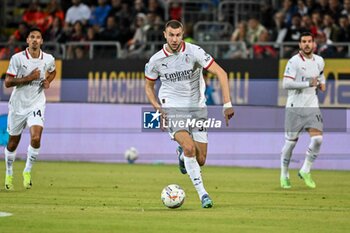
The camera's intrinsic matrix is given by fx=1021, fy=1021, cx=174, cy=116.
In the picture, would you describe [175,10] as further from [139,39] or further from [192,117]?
[192,117]

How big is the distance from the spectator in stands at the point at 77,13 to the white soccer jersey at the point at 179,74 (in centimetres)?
1655

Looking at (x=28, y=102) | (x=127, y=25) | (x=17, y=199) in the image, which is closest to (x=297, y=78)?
(x=28, y=102)

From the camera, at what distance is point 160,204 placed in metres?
14.6

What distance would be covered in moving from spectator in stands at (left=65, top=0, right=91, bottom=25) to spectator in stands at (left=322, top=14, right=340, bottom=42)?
776 cm

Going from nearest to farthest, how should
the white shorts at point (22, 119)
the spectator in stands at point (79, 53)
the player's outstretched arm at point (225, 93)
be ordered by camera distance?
1. the player's outstretched arm at point (225, 93)
2. the white shorts at point (22, 119)
3. the spectator in stands at point (79, 53)

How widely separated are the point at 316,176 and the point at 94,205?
345 inches

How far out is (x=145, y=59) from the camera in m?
27.2

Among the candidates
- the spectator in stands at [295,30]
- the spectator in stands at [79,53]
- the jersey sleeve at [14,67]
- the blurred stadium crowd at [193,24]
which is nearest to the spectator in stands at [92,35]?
the blurred stadium crowd at [193,24]

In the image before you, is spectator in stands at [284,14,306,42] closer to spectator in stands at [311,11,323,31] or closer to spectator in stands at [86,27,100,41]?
spectator in stands at [311,11,323,31]

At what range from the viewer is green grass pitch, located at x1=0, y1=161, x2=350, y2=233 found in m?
11.6

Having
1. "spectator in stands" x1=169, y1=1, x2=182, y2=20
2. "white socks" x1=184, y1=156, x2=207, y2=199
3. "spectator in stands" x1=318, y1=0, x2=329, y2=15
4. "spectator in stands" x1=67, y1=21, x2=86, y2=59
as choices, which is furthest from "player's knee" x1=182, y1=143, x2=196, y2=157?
"spectator in stands" x1=169, y1=1, x2=182, y2=20

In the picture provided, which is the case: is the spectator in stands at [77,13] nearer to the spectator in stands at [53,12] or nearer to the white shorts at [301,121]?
the spectator in stands at [53,12]

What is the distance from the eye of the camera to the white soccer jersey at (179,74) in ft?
47.1

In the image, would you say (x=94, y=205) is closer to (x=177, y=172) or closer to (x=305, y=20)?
(x=177, y=172)
